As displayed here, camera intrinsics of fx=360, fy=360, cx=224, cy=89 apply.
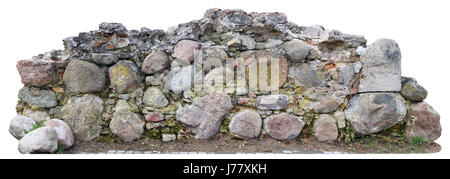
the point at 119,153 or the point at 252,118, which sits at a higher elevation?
the point at 252,118

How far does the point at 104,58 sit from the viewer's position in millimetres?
5598

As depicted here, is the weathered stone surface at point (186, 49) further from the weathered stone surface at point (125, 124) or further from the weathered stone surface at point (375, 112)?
the weathered stone surface at point (375, 112)

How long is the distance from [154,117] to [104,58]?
1.20 metres

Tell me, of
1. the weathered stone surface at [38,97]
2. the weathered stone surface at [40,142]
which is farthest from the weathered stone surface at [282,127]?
the weathered stone surface at [38,97]

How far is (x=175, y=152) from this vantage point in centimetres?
532

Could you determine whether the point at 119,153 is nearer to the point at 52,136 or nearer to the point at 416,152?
the point at 52,136

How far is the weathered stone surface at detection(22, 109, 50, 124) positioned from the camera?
217 inches

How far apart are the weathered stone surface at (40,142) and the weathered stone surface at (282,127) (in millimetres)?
3107

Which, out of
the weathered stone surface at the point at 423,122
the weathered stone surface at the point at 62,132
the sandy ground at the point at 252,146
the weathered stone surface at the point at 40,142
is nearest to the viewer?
the weathered stone surface at the point at 40,142

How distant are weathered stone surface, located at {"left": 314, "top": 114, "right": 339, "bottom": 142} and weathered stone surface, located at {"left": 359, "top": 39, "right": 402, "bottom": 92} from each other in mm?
753

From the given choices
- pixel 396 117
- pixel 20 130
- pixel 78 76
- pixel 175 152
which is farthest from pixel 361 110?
pixel 20 130

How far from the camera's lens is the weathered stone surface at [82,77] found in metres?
5.54

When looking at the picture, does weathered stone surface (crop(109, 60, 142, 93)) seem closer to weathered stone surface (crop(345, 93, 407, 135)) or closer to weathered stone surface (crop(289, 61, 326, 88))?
weathered stone surface (crop(289, 61, 326, 88))

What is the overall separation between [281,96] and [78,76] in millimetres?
3160
